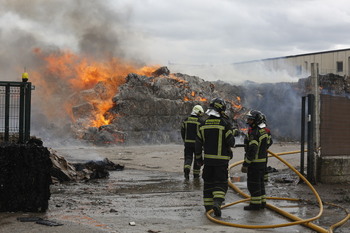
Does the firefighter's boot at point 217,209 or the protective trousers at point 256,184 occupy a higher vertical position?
the protective trousers at point 256,184

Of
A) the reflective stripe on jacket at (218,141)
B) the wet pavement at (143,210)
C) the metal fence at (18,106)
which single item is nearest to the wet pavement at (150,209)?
the wet pavement at (143,210)

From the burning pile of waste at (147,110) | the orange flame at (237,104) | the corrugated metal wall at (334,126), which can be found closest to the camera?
the corrugated metal wall at (334,126)

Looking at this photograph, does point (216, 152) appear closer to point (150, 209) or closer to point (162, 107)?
point (150, 209)

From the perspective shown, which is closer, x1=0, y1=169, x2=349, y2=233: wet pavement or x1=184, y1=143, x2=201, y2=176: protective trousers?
x1=0, y1=169, x2=349, y2=233: wet pavement

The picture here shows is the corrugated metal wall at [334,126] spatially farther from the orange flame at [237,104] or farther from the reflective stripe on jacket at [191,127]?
the orange flame at [237,104]

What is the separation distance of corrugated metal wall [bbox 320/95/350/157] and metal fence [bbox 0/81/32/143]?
667cm

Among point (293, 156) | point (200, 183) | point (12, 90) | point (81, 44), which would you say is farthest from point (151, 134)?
point (12, 90)

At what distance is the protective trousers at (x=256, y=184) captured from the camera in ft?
25.7

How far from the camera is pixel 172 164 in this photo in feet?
49.2

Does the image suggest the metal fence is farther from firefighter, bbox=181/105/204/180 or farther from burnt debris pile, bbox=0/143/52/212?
firefighter, bbox=181/105/204/180

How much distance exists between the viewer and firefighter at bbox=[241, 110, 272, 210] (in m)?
7.86

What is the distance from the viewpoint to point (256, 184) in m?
7.92

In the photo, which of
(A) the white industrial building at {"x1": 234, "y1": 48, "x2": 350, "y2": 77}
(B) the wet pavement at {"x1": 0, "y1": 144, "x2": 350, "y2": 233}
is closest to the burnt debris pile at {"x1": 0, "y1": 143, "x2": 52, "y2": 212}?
(B) the wet pavement at {"x1": 0, "y1": 144, "x2": 350, "y2": 233}

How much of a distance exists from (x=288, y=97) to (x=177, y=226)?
1086 inches
